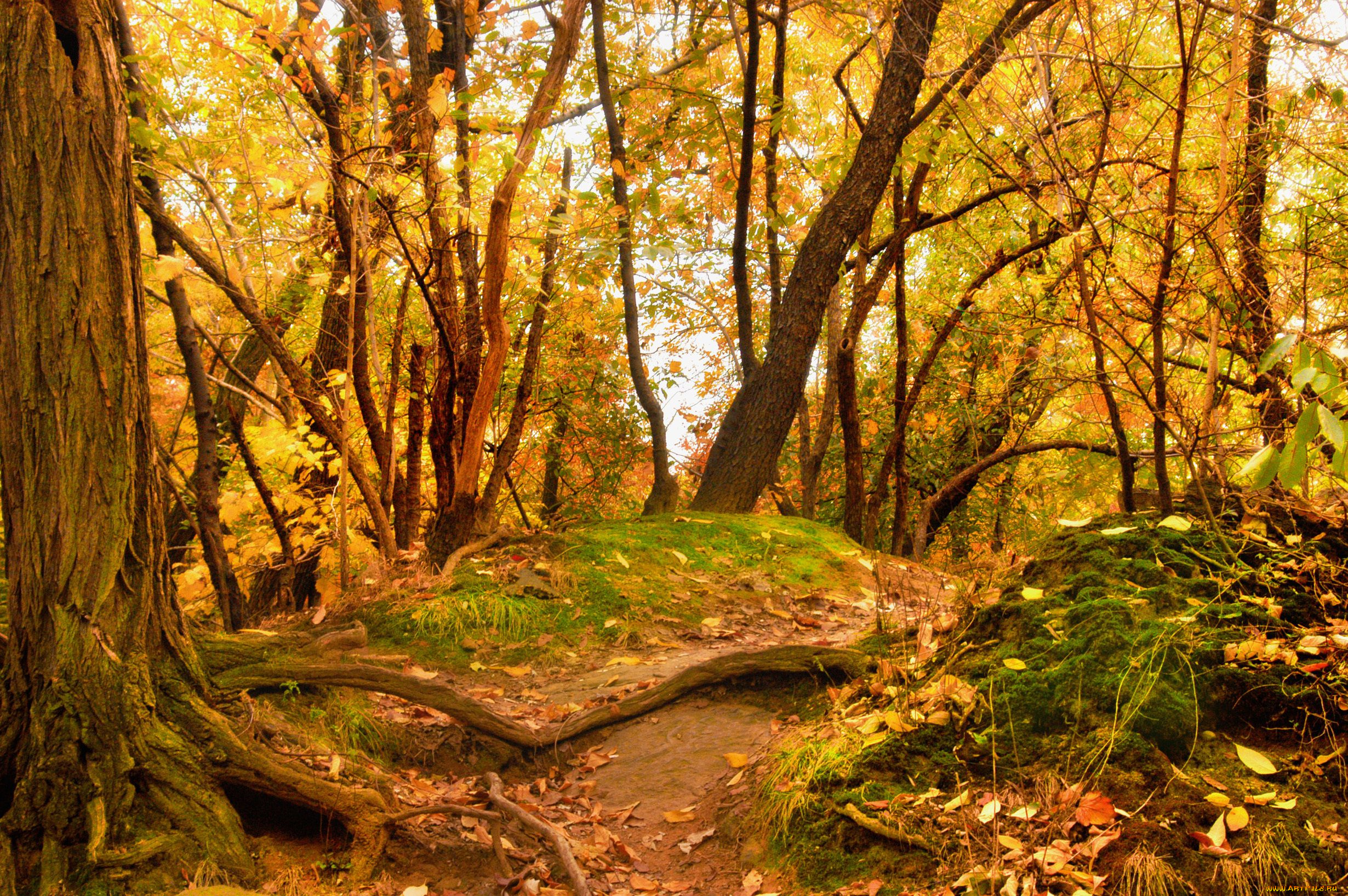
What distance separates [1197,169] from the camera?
467 cm

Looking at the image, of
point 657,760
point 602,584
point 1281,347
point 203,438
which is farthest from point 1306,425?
point 203,438

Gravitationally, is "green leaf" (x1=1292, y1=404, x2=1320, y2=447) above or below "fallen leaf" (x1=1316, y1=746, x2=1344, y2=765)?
above

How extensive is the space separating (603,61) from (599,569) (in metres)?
4.20

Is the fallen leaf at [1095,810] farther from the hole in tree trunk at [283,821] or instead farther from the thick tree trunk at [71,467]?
the thick tree trunk at [71,467]

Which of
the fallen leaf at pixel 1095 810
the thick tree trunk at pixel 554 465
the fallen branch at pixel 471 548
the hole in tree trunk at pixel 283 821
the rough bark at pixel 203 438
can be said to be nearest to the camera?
the fallen leaf at pixel 1095 810

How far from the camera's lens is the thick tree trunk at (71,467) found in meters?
2.41

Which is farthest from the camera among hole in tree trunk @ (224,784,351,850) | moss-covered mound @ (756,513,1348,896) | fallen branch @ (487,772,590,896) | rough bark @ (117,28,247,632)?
rough bark @ (117,28,247,632)

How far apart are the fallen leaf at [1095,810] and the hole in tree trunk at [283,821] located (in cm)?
229

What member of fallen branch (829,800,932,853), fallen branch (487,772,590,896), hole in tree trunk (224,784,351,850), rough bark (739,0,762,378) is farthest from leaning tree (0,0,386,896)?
rough bark (739,0,762,378)

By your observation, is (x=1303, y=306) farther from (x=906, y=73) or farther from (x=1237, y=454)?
(x=906, y=73)

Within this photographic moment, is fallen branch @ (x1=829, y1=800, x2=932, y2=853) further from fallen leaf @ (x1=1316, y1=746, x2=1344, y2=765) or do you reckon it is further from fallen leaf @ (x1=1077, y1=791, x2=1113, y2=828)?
fallen leaf @ (x1=1316, y1=746, x2=1344, y2=765)

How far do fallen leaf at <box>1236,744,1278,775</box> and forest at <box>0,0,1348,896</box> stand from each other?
0.02 meters

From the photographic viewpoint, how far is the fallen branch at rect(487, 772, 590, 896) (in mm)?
2537

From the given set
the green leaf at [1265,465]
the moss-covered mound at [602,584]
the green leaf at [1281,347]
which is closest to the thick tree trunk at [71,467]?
the moss-covered mound at [602,584]
